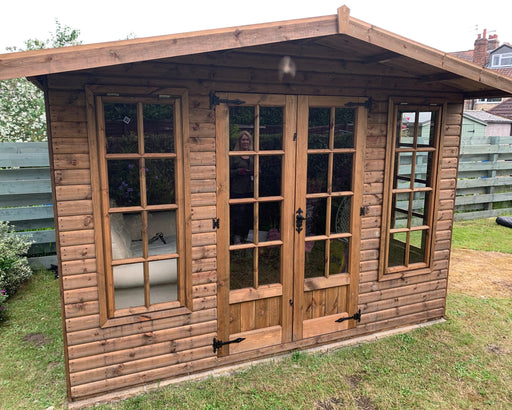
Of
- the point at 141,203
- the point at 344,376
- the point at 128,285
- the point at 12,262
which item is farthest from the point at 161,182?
the point at 12,262

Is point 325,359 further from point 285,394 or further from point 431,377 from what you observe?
point 431,377

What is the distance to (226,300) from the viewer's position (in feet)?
10.7

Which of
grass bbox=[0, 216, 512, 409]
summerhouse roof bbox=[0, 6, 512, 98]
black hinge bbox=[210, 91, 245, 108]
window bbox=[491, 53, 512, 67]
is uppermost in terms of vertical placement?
window bbox=[491, 53, 512, 67]

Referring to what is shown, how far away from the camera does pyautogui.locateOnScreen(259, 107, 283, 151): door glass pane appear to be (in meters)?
3.16

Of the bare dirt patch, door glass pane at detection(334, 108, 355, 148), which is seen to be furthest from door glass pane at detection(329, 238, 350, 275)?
the bare dirt patch

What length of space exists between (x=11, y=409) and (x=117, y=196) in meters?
1.66

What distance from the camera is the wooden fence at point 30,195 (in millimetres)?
5277

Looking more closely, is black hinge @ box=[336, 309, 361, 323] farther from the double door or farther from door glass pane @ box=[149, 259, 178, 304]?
door glass pane @ box=[149, 259, 178, 304]

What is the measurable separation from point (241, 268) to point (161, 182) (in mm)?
935

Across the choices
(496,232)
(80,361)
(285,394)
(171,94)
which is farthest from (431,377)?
(496,232)

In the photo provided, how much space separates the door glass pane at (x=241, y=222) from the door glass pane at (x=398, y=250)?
162cm

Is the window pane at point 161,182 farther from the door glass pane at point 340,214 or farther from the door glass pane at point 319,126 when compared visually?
the door glass pane at point 340,214

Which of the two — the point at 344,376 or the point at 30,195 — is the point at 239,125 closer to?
the point at 344,376

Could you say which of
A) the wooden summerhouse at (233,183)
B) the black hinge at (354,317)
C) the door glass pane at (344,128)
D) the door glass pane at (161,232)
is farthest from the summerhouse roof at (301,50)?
the black hinge at (354,317)
